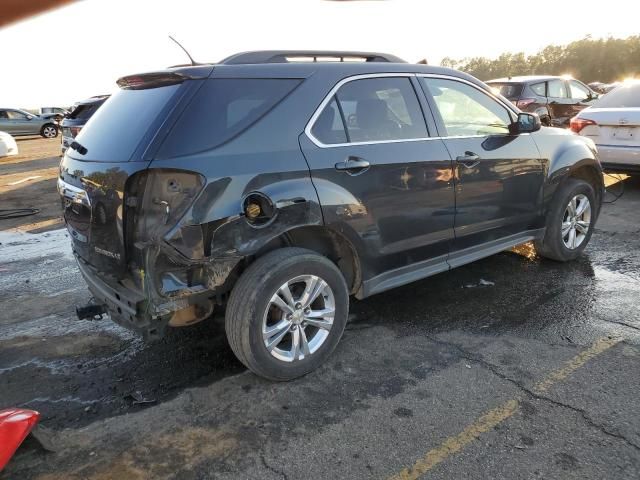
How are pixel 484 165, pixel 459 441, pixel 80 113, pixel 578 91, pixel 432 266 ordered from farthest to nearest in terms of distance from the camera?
pixel 578 91 → pixel 80 113 → pixel 484 165 → pixel 432 266 → pixel 459 441

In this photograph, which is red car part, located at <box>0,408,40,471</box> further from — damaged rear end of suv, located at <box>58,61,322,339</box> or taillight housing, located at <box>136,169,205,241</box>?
taillight housing, located at <box>136,169,205,241</box>

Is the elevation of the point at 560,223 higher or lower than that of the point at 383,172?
lower

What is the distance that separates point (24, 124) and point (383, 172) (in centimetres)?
2607

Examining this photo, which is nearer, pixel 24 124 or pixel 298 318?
pixel 298 318

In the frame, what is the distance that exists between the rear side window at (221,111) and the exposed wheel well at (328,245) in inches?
27.5

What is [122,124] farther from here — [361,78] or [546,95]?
[546,95]

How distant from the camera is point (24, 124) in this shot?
81.3 ft

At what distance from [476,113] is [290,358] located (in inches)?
97.6

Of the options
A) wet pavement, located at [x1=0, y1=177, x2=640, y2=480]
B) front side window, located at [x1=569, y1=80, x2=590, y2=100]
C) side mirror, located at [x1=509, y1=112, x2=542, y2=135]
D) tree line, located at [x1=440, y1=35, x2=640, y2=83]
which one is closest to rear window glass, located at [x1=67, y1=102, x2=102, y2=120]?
wet pavement, located at [x1=0, y1=177, x2=640, y2=480]

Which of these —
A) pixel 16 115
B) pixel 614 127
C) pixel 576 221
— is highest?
pixel 16 115

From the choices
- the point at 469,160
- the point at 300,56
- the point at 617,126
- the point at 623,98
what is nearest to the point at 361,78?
the point at 300,56

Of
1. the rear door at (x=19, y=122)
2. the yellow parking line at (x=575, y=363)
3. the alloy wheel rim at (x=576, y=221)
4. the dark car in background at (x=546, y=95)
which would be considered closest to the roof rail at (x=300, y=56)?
the alloy wheel rim at (x=576, y=221)

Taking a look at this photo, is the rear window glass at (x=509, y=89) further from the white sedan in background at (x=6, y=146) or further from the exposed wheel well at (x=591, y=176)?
the white sedan in background at (x=6, y=146)

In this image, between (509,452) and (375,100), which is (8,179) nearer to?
(375,100)
